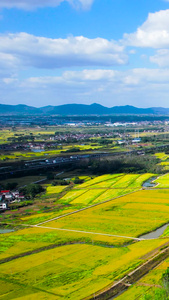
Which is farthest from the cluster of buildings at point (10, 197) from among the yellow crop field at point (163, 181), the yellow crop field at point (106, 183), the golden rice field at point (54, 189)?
the yellow crop field at point (163, 181)

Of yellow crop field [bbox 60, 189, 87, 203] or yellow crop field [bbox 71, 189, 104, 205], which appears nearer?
yellow crop field [bbox 71, 189, 104, 205]

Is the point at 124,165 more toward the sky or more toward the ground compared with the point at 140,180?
more toward the sky

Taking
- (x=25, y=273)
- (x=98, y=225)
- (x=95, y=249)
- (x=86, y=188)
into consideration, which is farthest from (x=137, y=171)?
(x=25, y=273)

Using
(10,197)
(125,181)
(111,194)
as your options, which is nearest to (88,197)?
(111,194)

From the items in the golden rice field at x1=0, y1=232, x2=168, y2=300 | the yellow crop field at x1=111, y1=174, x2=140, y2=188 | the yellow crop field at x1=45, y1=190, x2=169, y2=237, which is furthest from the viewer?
the yellow crop field at x1=111, y1=174, x2=140, y2=188

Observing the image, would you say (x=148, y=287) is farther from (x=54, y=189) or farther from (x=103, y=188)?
(x=54, y=189)

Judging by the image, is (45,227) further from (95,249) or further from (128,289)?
(128,289)

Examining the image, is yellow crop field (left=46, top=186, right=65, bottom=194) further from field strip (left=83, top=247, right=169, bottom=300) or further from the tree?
field strip (left=83, top=247, right=169, bottom=300)

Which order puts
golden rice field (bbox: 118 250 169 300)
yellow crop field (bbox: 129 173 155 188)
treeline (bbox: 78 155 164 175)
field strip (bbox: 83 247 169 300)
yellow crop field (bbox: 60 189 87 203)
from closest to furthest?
golden rice field (bbox: 118 250 169 300), field strip (bbox: 83 247 169 300), yellow crop field (bbox: 60 189 87 203), yellow crop field (bbox: 129 173 155 188), treeline (bbox: 78 155 164 175)

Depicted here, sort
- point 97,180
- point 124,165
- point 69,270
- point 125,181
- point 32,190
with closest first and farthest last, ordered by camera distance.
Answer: point 69,270 → point 32,190 → point 125,181 → point 97,180 → point 124,165

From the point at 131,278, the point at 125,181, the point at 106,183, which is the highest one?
the point at 125,181

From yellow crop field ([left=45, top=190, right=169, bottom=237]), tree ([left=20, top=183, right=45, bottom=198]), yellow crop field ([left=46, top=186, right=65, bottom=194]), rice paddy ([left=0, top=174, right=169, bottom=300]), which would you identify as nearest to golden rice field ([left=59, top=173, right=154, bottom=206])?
rice paddy ([left=0, top=174, right=169, bottom=300])
